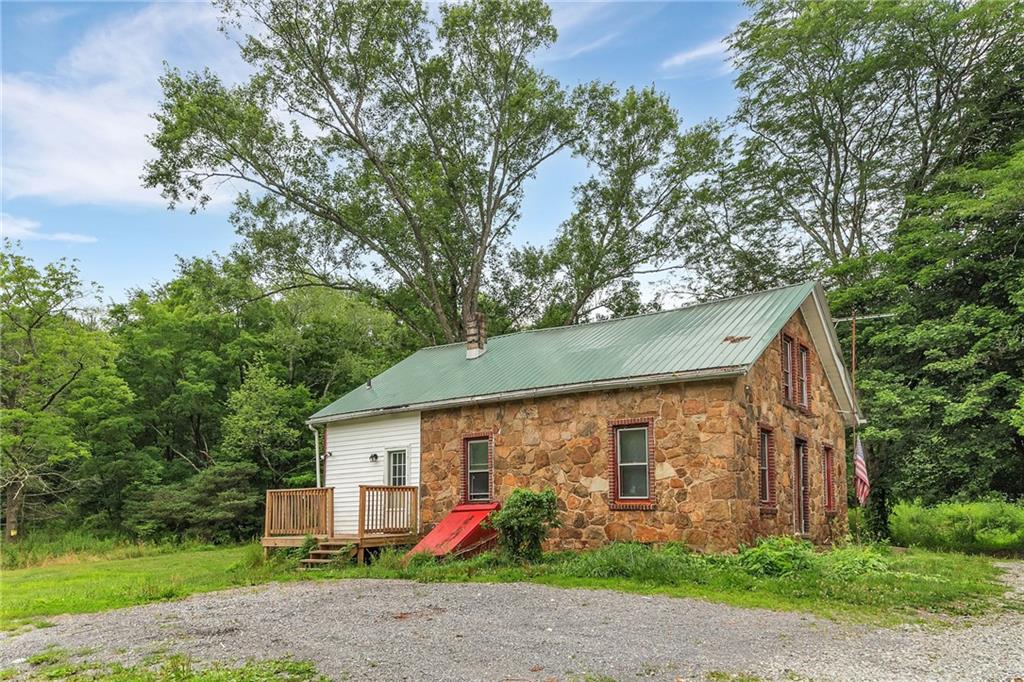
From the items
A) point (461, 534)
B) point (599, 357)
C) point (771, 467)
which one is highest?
point (599, 357)

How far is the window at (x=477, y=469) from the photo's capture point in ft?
52.9

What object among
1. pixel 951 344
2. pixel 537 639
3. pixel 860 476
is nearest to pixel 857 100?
pixel 951 344

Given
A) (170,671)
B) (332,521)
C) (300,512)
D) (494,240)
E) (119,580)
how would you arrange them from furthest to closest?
(494,240) → (300,512) → (332,521) → (119,580) → (170,671)

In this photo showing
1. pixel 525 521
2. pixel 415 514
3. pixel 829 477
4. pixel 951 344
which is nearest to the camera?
pixel 525 521

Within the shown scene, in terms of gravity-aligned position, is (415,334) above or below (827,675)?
above

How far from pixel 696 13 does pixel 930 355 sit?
12.1 m

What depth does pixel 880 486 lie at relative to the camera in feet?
76.1

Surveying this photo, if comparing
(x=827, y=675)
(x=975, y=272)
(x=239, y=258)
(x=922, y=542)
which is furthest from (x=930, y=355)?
(x=239, y=258)

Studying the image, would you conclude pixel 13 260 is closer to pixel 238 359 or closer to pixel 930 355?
pixel 238 359

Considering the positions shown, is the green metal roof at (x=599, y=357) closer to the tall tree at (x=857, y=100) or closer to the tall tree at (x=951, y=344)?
the tall tree at (x=951, y=344)

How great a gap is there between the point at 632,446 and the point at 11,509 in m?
20.4

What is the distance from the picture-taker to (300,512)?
16.2 meters

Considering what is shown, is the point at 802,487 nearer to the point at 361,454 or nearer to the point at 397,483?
the point at 397,483

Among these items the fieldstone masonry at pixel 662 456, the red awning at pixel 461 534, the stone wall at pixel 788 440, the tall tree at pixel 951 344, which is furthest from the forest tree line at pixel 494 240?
the red awning at pixel 461 534
